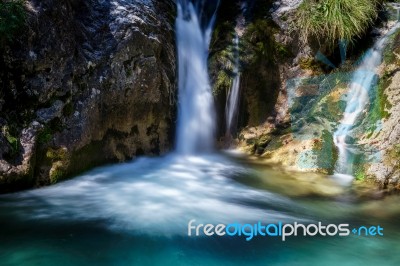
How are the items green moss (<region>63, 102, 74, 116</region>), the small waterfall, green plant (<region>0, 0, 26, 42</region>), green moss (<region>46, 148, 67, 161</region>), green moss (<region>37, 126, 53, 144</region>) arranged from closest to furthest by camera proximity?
green plant (<region>0, 0, 26, 42</region>) < green moss (<region>37, 126, 53, 144</region>) < green moss (<region>46, 148, 67, 161</region>) < green moss (<region>63, 102, 74, 116</region>) < the small waterfall

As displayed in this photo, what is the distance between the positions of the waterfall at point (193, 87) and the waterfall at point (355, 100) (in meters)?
2.48

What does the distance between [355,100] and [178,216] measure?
14.0 feet

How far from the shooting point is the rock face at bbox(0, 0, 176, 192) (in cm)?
521

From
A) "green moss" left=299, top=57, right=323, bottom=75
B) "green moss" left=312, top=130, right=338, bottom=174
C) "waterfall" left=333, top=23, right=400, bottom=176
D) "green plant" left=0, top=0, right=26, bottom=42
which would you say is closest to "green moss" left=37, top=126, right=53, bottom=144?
"green plant" left=0, top=0, right=26, bottom=42

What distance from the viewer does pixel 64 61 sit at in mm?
5707

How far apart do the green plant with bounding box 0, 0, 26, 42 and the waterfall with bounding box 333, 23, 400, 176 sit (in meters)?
5.17

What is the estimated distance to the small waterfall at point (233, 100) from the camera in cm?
812

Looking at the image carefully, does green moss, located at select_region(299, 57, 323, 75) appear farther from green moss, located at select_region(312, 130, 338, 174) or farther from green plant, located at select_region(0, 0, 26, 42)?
green plant, located at select_region(0, 0, 26, 42)

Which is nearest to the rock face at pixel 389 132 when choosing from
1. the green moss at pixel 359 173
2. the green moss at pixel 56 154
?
the green moss at pixel 359 173

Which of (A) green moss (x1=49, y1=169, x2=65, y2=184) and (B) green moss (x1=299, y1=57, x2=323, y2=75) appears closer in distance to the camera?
(A) green moss (x1=49, y1=169, x2=65, y2=184)

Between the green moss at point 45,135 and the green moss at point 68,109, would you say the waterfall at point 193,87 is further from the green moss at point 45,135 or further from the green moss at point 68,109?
the green moss at point 45,135

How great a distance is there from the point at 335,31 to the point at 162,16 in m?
3.27

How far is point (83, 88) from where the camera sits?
596 cm

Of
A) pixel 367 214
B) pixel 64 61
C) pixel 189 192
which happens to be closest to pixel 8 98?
pixel 64 61
